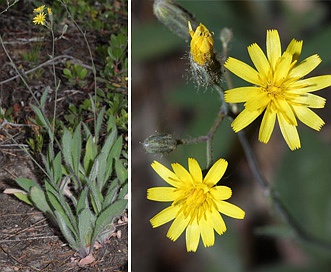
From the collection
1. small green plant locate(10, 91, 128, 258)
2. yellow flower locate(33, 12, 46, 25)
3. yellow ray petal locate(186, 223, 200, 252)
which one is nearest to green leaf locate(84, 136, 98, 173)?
small green plant locate(10, 91, 128, 258)

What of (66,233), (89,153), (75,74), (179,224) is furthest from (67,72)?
(179,224)

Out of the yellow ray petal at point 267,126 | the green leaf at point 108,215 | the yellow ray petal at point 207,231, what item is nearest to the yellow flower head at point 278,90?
the yellow ray petal at point 267,126

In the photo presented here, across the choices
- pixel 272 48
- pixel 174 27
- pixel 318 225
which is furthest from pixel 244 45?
pixel 272 48

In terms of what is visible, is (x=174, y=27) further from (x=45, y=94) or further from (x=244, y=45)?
(x=244, y=45)

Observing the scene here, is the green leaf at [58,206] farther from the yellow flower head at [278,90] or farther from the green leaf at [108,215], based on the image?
the yellow flower head at [278,90]

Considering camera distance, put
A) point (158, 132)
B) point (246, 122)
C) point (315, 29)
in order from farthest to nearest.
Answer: point (315, 29)
point (158, 132)
point (246, 122)

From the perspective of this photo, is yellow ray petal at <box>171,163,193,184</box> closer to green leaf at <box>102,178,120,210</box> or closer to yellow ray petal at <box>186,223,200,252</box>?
yellow ray petal at <box>186,223,200,252</box>
